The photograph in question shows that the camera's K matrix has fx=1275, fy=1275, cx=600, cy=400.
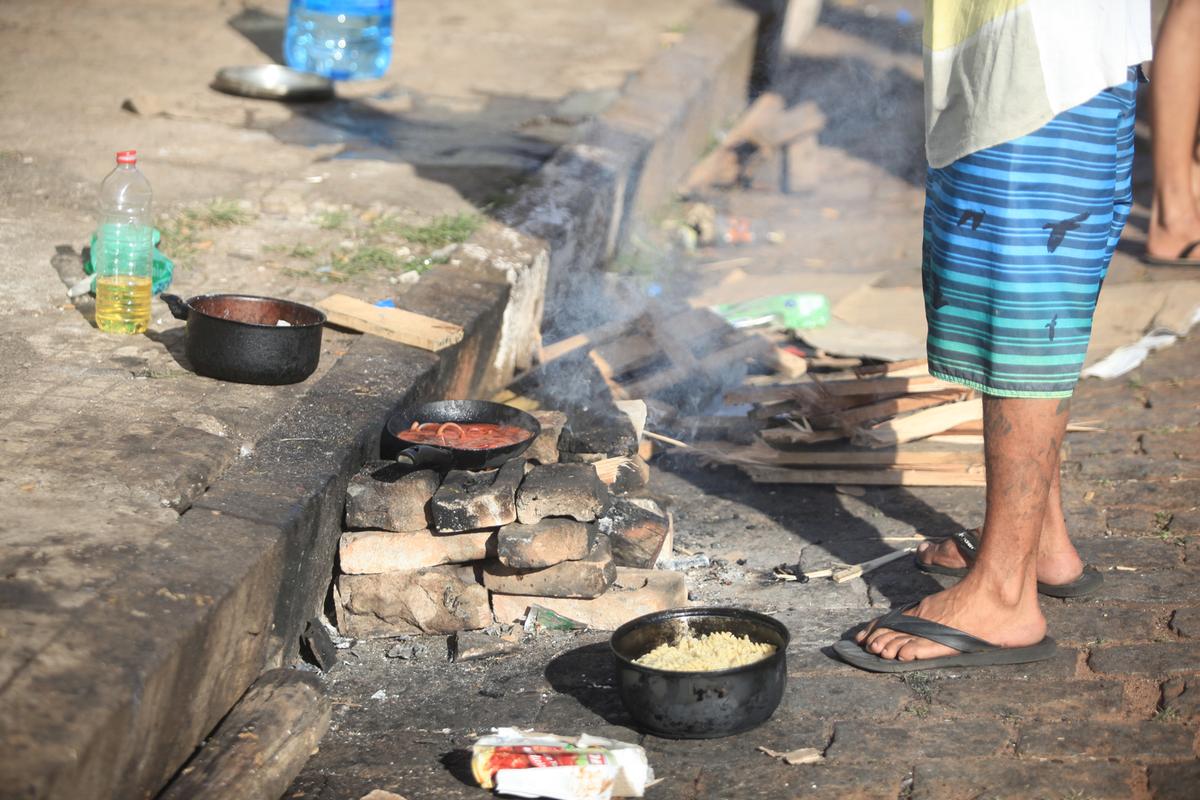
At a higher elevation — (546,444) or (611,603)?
(546,444)

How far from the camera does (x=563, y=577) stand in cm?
358

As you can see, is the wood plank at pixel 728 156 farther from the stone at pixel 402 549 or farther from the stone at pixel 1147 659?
the stone at pixel 1147 659

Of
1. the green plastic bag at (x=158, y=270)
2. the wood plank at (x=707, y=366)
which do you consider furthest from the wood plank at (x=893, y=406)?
the green plastic bag at (x=158, y=270)

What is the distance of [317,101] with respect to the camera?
7.59m

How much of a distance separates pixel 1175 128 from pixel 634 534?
4.09 m

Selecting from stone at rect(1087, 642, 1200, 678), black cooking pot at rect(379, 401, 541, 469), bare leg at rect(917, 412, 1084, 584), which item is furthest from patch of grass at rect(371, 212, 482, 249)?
stone at rect(1087, 642, 1200, 678)

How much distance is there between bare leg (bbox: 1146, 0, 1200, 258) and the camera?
6.16m

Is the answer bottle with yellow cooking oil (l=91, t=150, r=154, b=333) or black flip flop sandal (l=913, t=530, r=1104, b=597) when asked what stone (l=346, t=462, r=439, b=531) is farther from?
black flip flop sandal (l=913, t=530, r=1104, b=597)

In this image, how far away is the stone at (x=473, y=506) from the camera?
3.53 m

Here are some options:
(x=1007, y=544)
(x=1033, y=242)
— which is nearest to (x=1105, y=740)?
(x=1007, y=544)

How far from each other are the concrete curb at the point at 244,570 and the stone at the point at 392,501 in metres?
0.06

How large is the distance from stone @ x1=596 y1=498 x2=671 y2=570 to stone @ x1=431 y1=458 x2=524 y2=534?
13.3 inches

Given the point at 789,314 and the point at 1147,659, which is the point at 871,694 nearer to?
the point at 1147,659

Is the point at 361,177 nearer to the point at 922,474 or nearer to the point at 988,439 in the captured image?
the point at 922,474
